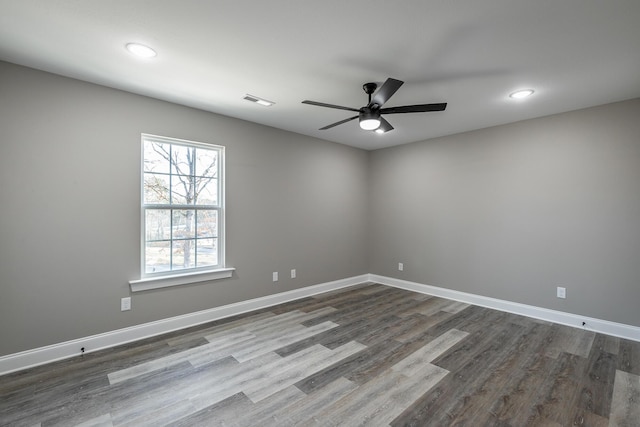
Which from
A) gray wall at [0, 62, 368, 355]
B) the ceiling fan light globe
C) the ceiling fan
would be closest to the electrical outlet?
the ceiling fan

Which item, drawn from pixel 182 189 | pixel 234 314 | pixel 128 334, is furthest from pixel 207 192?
pixel 128 334

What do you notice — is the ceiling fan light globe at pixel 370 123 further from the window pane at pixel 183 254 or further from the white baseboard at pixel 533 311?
the white baseboard at pixel 533 311

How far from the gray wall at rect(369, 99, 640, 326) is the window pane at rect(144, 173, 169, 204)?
3.71 meters

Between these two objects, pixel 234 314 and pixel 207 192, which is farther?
pixel 234 314

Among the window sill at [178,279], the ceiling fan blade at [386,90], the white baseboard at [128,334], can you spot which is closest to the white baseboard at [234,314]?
the white baseboard at [128,334]

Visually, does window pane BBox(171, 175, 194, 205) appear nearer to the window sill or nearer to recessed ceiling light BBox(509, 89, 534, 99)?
the window sill

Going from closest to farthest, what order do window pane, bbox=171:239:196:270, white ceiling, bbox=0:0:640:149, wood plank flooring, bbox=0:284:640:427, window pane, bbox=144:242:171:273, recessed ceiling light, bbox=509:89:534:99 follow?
1. white ceiling, bbox=0:0:640:149
2. wood plank flooring, bbox=0:284:640:427
3. recessed ceiling light, bbox=509:89:534:99
4. window pane, bbox=144:242:171:273
5. window pane, bbox=171:239:196:270

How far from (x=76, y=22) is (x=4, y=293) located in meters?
2.23

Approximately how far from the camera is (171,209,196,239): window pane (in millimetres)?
3330

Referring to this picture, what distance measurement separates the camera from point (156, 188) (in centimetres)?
320

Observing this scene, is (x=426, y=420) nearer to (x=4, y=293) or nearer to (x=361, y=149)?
(x=4, y=293)

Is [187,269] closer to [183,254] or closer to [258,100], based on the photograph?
[183,254]

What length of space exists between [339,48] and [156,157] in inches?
91.4

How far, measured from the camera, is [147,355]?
269 centimetres
